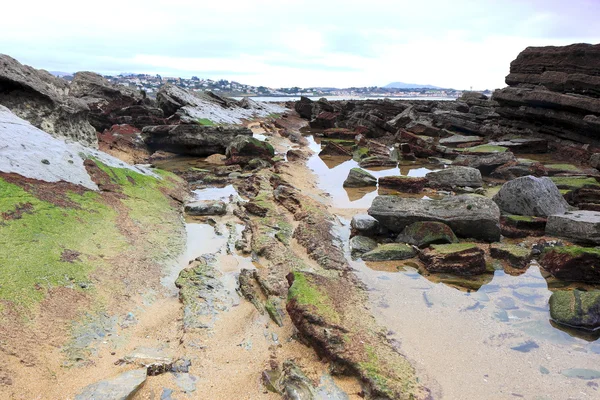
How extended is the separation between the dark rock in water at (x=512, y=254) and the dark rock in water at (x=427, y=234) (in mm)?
907

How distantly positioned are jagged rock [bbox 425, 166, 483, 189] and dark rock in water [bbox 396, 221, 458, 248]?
7.25m

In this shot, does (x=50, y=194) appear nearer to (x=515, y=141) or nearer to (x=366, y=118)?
(x=515, y=141)

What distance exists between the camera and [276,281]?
7.54 m

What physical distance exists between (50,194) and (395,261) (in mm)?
7840

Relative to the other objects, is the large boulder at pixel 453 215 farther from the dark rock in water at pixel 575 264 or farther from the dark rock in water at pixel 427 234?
the dark rock in water at pixel 575 264

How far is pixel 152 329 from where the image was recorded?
19.3ft

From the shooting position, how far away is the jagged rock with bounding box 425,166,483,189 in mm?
16453

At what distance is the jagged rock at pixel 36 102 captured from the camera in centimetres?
1429

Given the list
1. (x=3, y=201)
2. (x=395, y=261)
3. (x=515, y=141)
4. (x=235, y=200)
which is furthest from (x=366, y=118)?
(x=3, y=201)

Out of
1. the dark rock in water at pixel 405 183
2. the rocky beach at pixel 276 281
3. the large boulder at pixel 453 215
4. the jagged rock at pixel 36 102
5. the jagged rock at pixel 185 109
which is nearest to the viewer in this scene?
the rocky beach at pixel 276 281

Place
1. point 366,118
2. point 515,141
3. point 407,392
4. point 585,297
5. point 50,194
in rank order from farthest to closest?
1. point 366,118
2. point 515,141
3. point 50,194
4. point 585,297
5. point 407,392

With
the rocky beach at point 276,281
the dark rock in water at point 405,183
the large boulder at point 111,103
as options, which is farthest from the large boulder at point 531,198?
the large boulder at point 111,103

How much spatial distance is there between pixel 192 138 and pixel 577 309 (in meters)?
18.9

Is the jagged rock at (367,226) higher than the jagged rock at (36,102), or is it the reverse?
the jagged rock at (36,102)
